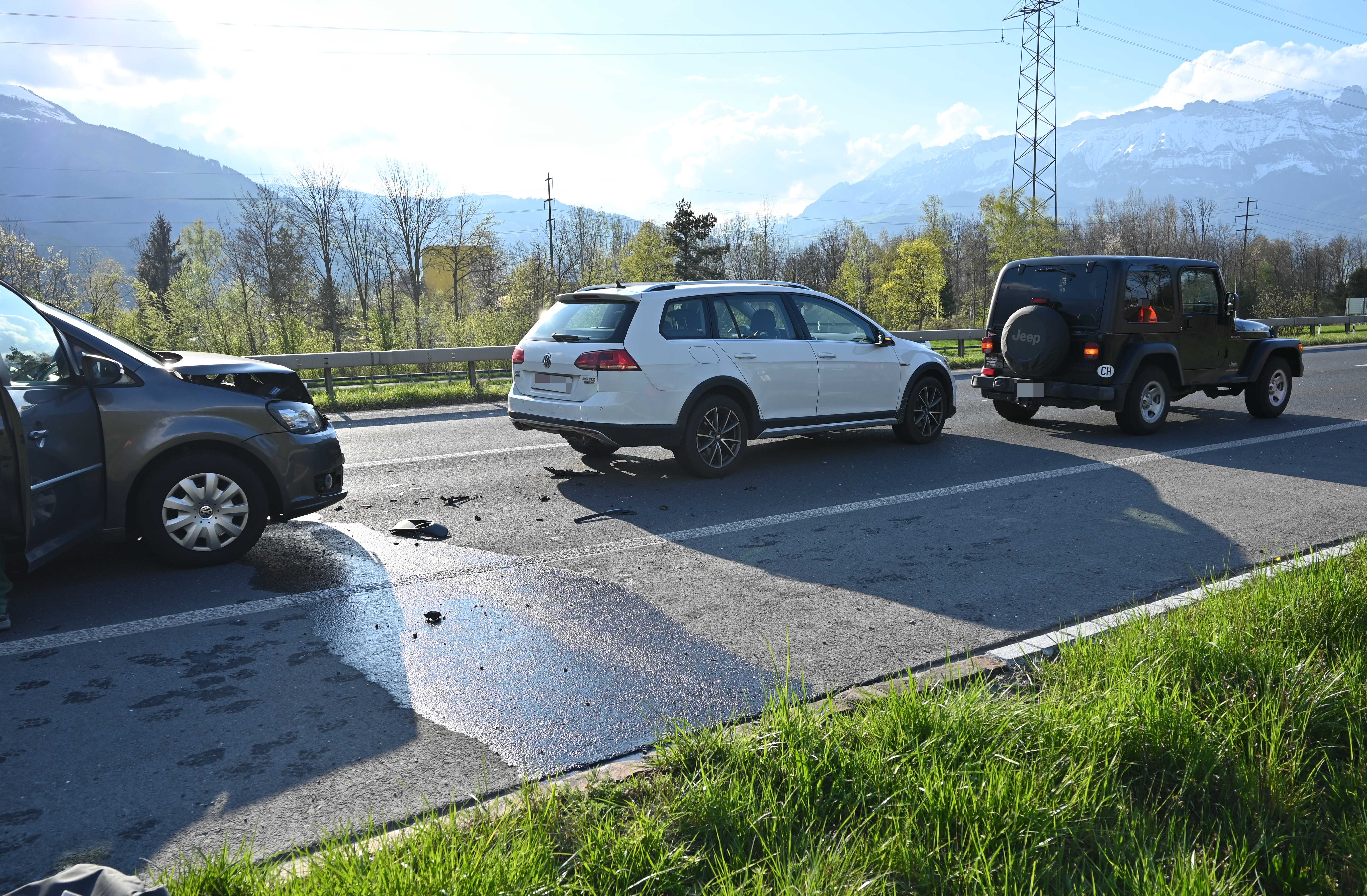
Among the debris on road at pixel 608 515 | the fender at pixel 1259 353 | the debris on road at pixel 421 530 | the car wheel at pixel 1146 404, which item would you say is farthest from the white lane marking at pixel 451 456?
the fender at pixel 1259 353

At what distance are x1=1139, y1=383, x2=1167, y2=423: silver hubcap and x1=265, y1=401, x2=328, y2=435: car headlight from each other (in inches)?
348

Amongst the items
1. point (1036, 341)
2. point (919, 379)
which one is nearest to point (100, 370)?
point (919, 379)

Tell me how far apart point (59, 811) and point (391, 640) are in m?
1.67

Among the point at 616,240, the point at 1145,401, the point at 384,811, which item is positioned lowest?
the point at 384,811

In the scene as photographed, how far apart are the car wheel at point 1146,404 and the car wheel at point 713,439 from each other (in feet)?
16.0

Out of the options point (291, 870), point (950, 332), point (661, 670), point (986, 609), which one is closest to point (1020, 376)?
point (986, 609)

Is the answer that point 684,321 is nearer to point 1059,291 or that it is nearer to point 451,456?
point 451,456

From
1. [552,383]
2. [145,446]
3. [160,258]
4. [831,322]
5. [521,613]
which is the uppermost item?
[160,258]

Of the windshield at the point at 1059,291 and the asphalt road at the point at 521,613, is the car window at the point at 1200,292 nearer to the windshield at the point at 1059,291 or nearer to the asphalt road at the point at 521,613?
the windshield at the point at 1059,291

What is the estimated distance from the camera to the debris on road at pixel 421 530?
6.48 m

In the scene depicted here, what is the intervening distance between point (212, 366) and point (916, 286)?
70228mm

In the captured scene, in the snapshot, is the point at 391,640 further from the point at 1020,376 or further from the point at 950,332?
the point at 950,332

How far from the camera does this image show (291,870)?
248 centimetres

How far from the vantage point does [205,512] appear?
18.3 ft
